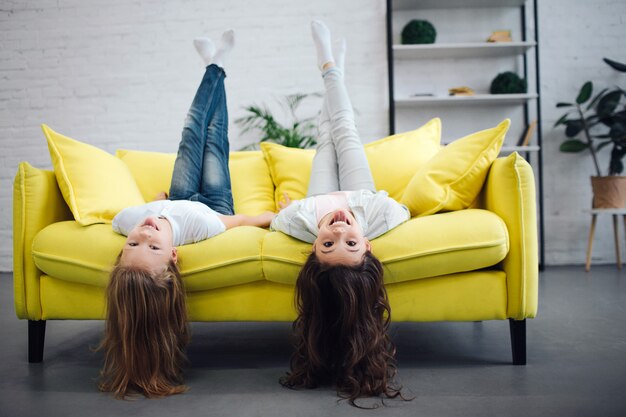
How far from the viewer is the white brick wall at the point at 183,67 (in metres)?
4.51

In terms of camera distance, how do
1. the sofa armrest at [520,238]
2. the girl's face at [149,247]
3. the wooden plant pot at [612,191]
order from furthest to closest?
the wooden plant pot at [612,191] < the sofa armrest at [520,238] < the girl's face at [149,247]

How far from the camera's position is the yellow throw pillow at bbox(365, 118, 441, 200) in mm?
2492

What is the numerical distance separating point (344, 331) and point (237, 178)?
4.40 ft

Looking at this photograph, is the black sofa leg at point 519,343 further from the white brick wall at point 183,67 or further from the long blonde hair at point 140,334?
the white brick wall at point 183,67

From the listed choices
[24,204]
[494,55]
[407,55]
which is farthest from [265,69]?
[24,204]

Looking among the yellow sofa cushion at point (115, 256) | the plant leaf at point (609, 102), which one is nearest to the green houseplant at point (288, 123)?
the plant leaf at point (609, 102)

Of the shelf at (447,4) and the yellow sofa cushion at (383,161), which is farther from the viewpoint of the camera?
the shelf at (447,4)

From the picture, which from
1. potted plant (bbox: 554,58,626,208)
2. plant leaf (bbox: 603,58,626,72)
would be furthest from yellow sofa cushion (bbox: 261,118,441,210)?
plant leaf (bbox: 603,58,626,72)

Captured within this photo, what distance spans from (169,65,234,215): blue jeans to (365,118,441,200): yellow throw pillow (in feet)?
2.39

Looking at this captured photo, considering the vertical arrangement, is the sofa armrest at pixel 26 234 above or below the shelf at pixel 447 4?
below

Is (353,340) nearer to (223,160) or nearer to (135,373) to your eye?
(135,373)

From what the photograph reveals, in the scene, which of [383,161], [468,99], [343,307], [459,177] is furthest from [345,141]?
[468,99]

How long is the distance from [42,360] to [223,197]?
1.00m

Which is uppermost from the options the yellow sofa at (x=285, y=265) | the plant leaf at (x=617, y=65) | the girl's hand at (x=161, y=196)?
the plant leaf at (x=617, y=65)
